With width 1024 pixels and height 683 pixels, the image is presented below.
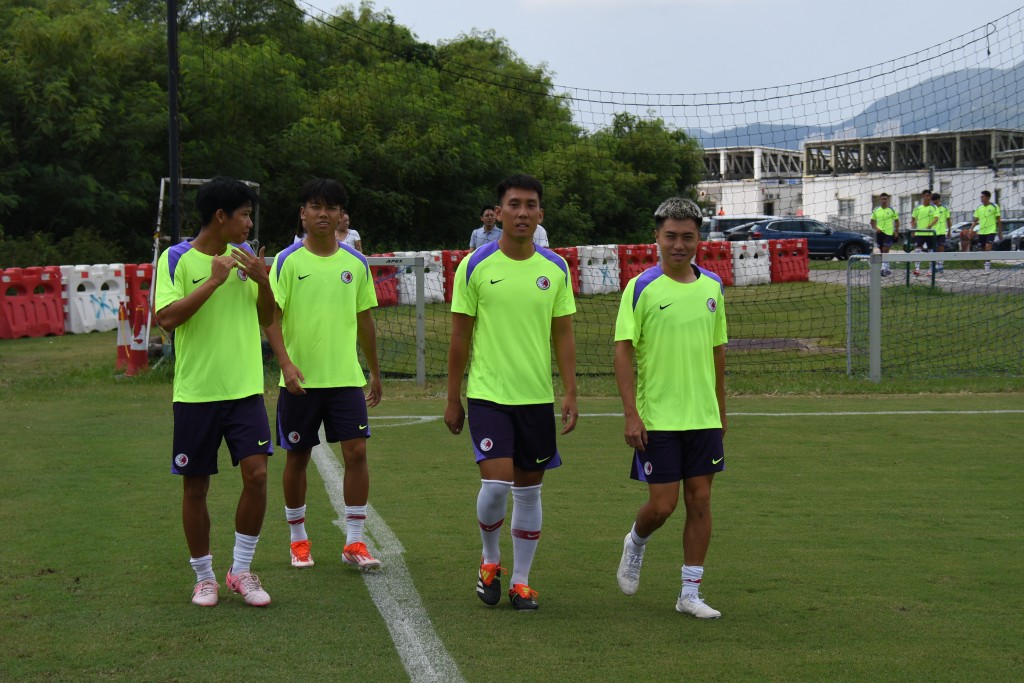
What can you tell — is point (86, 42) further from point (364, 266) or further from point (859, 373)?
point (364, 266)

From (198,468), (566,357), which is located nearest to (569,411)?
(566,357)

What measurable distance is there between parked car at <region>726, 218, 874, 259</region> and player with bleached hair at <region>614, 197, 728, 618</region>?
38.3m

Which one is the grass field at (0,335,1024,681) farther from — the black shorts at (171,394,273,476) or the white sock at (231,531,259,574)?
the black shorts at (171,394,273,476)

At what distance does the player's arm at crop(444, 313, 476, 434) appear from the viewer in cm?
569

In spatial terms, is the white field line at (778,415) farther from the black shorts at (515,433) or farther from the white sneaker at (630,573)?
the white sneaker at (630,573)

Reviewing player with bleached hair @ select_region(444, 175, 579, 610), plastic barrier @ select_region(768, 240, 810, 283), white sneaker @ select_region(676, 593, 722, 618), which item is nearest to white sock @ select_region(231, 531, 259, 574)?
player with bleached hair @ select_region(444, 175, 579, 610)

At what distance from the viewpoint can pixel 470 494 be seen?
8219 millimetres

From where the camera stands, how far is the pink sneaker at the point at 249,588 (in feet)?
18.1

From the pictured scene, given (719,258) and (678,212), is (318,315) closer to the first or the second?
(678,212)

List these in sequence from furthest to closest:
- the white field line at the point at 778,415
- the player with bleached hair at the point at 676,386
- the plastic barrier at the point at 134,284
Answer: the plastic barrier at the point at 134,284
the white field line at the point at 778,415
the player with bleached hair at the point at 676,386

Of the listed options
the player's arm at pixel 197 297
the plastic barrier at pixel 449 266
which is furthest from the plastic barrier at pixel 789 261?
the player's arm at pixel 197 297

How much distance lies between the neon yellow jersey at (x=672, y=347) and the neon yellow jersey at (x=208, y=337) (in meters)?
1.68

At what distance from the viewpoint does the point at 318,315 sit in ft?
20.8

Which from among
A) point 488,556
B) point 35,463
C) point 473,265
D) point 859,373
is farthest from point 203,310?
point 859,373
